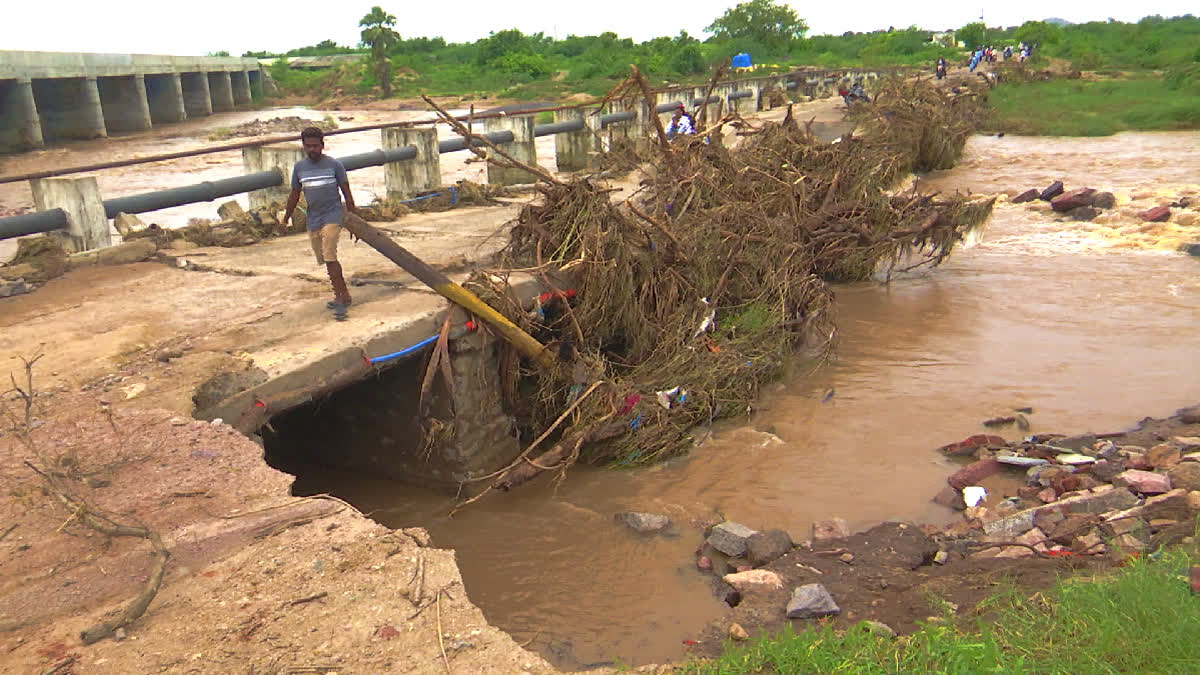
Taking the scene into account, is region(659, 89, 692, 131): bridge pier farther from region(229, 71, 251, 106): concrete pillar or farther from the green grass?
region(229, 71, 251, 106): concrete pillar

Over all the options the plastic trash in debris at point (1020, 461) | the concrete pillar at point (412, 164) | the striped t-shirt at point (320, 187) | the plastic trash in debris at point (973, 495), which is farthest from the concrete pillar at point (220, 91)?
the plastic trash in debris at point (973, 495)

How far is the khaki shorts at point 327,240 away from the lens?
6.21 m

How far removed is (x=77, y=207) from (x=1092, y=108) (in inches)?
1175

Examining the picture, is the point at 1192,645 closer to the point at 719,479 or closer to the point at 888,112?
the point at 719,479

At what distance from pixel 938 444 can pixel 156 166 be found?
2338cm

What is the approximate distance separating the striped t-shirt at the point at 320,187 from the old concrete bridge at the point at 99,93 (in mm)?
24334

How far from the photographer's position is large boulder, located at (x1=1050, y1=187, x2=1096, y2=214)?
15047 millimetres

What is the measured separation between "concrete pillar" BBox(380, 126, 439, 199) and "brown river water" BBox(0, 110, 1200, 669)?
4.76 meters

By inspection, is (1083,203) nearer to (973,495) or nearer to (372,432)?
(973,495)

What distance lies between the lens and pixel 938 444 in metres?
6.88

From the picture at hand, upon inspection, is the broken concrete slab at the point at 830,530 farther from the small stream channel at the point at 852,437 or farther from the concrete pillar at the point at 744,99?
the concrete pillar at the point at 744,99

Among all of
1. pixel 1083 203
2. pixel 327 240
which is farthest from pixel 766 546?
pixel 1083 203

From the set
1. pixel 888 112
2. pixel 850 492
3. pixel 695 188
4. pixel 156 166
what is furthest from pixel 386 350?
pixel 156 166

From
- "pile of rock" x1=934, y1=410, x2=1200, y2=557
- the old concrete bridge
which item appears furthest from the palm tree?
"pile of rock" x1=934, y1=410, x2=1200, y2=557
